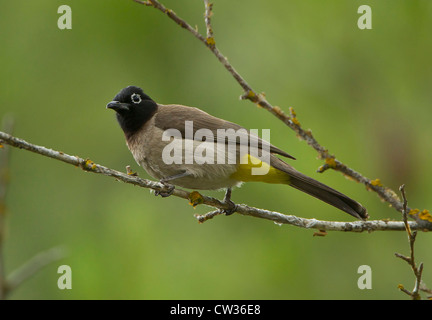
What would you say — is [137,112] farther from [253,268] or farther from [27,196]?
[27,196]

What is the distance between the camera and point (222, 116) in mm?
7016

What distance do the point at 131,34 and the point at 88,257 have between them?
3.15 metres

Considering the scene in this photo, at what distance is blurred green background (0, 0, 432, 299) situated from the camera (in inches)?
258

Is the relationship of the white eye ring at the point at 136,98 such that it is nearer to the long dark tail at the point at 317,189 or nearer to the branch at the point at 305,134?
the long dark tail at the point at 317,189

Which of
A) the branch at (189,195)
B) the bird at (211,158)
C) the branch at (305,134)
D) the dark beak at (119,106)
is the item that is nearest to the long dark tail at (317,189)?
the bird at (211,158)

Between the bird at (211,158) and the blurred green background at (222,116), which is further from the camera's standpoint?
the blurred green background at (222,116)

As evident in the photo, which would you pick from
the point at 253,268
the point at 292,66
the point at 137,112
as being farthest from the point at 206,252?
the point at 292,66

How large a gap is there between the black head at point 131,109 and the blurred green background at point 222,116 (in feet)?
6.06

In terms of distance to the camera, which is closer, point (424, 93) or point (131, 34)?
point (424, 93)

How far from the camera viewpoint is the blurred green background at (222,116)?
6.55 m

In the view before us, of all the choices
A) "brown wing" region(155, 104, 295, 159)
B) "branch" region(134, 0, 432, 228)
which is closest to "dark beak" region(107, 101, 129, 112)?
"brown wing" region(155, 104, 295, 159)

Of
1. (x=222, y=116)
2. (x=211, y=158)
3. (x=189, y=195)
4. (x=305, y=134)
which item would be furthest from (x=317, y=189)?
(x=222, y=116)

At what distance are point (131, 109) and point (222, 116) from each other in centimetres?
218

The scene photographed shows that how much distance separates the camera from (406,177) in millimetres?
7004
